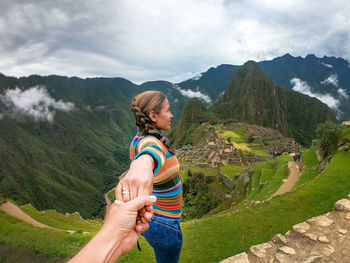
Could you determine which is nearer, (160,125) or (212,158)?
(160,125)

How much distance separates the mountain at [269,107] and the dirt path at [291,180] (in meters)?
107

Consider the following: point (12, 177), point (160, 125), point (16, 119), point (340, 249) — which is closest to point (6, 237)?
point (160, 125)

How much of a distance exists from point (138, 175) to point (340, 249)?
14.7 feet

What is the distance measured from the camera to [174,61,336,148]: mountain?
454 ft

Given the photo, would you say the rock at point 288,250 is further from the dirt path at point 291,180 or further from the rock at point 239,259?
the dirt path at point 291,180

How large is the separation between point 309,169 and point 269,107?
5941 inches

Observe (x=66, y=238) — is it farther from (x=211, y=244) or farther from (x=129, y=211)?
(x=129, y=211)

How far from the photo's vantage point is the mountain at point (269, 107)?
138375mm

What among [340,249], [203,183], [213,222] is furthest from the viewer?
[203,183]

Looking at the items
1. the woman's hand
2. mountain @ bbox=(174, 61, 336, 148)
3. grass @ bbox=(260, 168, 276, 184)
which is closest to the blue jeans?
the woman's hand

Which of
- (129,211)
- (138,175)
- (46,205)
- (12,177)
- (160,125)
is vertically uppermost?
(160,125)

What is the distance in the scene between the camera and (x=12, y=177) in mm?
110188

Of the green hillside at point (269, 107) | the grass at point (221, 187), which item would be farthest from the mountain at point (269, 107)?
the grass at point (221, 187)

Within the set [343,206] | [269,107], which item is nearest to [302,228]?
[343,206]
